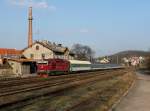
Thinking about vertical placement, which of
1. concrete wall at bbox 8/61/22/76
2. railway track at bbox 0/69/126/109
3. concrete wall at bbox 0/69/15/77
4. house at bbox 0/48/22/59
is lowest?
railway track at bbox 0/69/126/109

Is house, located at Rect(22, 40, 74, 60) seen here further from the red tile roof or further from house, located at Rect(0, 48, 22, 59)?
the red tile roof

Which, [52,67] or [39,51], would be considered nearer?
[52,67]

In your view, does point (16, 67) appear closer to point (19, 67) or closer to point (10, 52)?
point (19, 67)

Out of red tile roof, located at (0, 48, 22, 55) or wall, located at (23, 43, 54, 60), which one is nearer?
wall, located at (23, 43, 54, 60)

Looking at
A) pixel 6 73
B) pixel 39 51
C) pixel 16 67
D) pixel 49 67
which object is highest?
pixel 39 51

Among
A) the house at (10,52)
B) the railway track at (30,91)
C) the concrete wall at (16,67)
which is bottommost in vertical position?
the railway track at (30,91)

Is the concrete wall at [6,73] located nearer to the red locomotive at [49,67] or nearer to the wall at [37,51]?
the red locomotive at [49,67]

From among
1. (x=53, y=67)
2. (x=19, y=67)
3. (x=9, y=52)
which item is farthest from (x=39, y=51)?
(x=53, y=67)

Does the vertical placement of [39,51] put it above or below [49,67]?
above

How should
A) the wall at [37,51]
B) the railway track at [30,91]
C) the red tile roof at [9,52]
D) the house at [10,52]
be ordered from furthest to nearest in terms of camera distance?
the red tile roof at [9,52] < the house at [10,52] < the wall at [37,51] < the railway track at [30,91]

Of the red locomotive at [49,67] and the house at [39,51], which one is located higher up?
the house at [39,51]

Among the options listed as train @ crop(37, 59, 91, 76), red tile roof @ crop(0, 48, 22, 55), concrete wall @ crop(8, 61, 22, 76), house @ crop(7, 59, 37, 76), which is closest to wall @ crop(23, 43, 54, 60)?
red tile roof @ crop(0, 48, 22, 55)

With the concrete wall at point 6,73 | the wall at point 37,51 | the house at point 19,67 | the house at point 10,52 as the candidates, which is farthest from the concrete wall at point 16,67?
the house at point 10,52

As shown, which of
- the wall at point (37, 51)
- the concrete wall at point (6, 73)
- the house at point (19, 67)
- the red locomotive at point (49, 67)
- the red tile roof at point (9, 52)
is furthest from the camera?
the red tile roof at point (9, 52)
